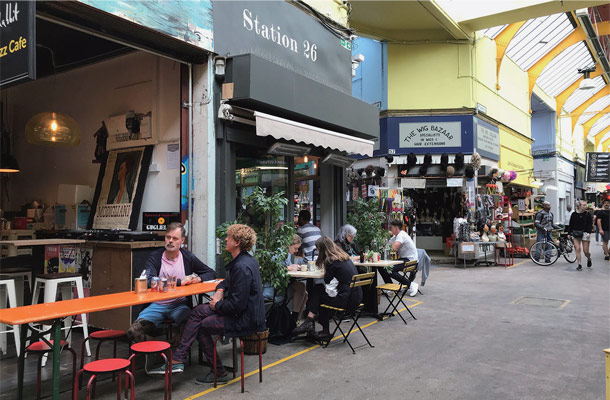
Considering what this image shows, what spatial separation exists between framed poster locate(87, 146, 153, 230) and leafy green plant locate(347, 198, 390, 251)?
3710mm

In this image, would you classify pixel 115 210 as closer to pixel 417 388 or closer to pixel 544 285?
pixel 417 388

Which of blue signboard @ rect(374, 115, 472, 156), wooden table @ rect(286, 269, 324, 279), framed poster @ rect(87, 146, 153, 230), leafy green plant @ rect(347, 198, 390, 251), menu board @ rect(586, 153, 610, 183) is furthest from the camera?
menu board @ rect(586, 153, 610, 183)

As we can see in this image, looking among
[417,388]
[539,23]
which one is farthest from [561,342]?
[539,23]

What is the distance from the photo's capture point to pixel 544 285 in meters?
9.86

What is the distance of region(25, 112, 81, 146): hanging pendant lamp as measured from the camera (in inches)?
265

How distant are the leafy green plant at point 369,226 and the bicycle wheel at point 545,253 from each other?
7340mm

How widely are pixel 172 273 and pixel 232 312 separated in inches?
41.4

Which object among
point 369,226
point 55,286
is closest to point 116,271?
point 55,286

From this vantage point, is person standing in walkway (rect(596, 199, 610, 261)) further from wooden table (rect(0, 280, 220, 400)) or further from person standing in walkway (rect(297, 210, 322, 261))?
wooden table (rect(0, 280, 220, 400))

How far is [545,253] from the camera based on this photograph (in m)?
13.3

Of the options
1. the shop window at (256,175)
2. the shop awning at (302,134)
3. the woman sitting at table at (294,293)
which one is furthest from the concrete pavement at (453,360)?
the shop awning at (302,134)

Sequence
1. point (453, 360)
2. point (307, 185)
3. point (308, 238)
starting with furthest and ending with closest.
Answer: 1. point (307, 185)
2. point (308, 238)
3. point (453, 360)

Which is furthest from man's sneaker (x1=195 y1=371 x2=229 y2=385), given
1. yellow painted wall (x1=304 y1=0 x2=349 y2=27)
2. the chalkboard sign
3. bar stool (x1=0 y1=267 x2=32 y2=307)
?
yellow painted wall (x1=304 y1=0 x2=349 y2=27)

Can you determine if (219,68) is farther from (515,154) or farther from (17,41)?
(515,154)
